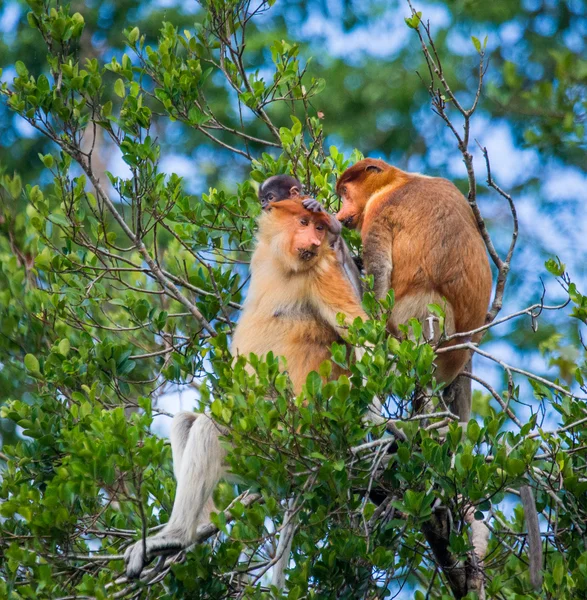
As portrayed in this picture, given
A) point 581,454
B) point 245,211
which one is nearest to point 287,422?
point 581,454

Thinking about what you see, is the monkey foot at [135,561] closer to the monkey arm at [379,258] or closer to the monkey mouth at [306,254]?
the monkey mouth at [306,254]

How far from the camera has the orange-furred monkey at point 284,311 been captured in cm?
318

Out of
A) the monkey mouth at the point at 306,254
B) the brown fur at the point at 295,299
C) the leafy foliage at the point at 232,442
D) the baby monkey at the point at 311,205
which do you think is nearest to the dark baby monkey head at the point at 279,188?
the baby monkey at the point at 311,205

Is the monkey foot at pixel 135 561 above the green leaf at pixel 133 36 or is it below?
below

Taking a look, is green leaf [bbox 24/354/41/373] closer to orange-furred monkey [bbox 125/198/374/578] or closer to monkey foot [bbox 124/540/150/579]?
orange-furred monkey [bbox 125/198/374/578]

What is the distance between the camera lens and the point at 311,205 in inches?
138

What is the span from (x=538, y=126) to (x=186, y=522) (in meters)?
3.93

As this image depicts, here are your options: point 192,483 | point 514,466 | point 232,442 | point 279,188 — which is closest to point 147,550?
point 192,483

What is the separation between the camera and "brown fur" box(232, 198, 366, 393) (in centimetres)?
341

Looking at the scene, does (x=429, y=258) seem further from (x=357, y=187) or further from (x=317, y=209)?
(x=317, y=209)

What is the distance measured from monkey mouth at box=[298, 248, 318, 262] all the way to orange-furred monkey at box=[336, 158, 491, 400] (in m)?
0.49

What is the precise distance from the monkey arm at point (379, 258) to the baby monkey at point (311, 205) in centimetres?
7

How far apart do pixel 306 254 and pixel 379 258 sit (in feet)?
1.84

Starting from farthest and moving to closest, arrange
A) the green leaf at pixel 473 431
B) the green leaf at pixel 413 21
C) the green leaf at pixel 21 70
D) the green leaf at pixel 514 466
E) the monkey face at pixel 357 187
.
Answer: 1. the monkey face at pixel 357 187
2. the green leaf at pixel 413 21
3. the green leaf at pixel 21 70
4. the green leaf at pixel 473 431
5. the green leaf at pixel 514 466
